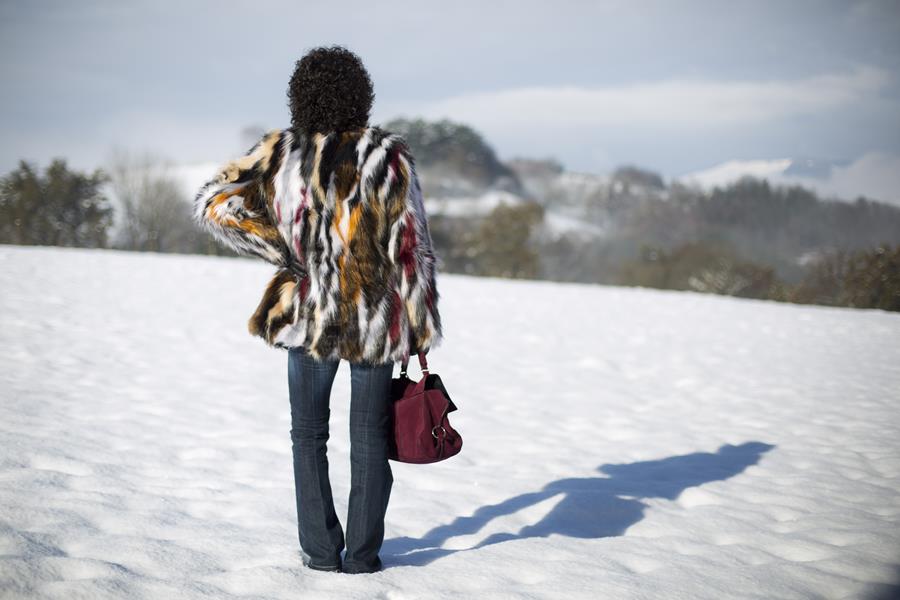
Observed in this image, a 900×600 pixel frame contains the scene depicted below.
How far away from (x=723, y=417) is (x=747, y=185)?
1633 inches

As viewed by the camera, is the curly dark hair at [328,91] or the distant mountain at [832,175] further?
the distant mountain at [832,175]

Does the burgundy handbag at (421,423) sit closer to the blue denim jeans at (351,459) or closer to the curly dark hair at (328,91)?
the blue denim jeans at (351,459)

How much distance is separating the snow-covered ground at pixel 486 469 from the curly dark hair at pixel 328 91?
1479mm

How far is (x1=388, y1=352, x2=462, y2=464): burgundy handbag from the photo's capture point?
7.02 ft

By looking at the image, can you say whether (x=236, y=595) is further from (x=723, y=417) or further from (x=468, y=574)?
(x=723, y=417)

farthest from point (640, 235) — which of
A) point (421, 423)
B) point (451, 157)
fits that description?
point (421, 423)

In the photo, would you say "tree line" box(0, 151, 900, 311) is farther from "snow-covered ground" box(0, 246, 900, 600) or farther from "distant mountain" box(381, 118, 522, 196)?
"snow-covered ground" box(0, 246, 900, 600)

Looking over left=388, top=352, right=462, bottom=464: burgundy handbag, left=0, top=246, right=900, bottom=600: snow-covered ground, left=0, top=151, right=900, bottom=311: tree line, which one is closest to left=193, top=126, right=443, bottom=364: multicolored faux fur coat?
left=388, top=352, right=462, bottom=464: burgundy handbag

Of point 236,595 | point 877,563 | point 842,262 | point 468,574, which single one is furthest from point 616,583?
point 842,262

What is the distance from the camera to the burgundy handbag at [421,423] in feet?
7.02

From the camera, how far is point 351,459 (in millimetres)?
2160

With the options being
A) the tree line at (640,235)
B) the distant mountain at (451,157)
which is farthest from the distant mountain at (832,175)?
the distant mountain at (451,157)

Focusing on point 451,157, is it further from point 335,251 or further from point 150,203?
point 335,251

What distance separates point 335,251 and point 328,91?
0.50m
